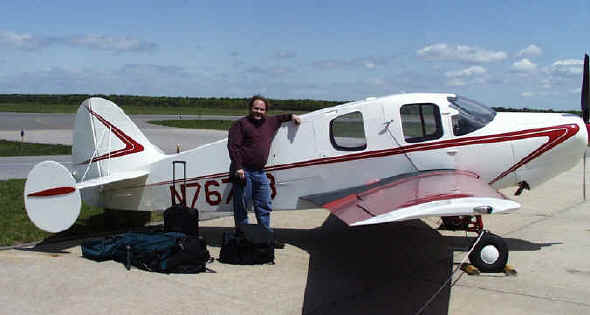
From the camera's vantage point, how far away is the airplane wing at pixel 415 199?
5.21m

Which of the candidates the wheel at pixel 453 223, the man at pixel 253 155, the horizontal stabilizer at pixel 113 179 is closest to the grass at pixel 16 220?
the horizontal stabilizer at pixel 113 179

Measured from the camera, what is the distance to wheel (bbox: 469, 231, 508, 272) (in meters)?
6.89

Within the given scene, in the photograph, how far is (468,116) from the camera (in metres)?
7.80

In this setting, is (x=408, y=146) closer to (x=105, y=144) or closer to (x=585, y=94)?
(x=585, y=94)

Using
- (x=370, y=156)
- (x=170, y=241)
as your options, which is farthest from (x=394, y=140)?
(x=170, y=241)

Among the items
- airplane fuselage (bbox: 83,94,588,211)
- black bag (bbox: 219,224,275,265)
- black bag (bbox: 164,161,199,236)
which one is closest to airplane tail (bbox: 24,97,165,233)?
black bag (bbox: 164,161,199,236)

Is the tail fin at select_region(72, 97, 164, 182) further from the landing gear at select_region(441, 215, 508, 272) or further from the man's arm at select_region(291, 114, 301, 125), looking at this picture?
the landing gear at select_region(441, 215, 508, 272)

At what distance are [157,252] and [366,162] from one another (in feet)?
10.4

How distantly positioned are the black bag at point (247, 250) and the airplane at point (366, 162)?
933mm

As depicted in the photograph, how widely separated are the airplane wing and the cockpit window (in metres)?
0.66

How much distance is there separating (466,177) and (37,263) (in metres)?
5.82

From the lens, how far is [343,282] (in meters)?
6.55

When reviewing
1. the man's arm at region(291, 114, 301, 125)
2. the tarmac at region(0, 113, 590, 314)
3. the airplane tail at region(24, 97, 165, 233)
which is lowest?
the tarmac at region(0, 113, 590, 314)

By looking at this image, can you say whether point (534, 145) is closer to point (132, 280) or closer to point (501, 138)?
point (501, 138)
